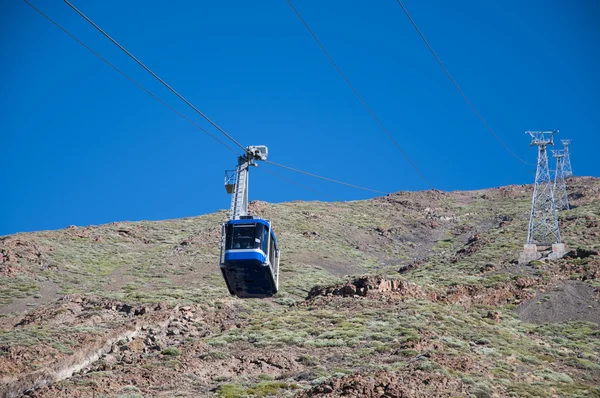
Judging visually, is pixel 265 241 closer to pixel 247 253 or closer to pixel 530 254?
pixel 247 253

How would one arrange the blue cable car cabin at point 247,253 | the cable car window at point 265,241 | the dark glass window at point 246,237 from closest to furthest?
the blue cable car cabin at point 247,253
the dark glass window at point 246,237
the cable car window at point 265,241

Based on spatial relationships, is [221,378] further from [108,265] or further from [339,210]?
[339,210]

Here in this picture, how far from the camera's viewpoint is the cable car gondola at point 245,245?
94.0 ft

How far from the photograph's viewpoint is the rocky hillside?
98.7 feet

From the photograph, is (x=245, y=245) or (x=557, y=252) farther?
(x=557, y=252)

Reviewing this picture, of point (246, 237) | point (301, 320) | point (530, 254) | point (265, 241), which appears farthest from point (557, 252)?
point (246, 237)

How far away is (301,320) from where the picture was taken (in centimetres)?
4116

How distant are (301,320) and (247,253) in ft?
44.9

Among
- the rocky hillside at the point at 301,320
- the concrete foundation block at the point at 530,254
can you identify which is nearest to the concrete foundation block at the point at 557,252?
the rocky hillside at the point at 301,320

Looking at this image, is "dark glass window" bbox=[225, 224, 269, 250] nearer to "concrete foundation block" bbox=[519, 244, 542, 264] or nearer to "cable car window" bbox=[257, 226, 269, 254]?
"cable car window" bbox=[257, 226, 269, 254]

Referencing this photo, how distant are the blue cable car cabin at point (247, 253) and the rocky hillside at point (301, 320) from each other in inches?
167

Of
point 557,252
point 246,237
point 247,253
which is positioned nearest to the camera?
point 247,253

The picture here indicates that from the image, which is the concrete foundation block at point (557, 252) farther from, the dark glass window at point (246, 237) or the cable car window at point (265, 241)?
the dark glass window at point (246, 237)

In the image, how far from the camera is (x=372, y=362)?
3284 centimetres
